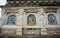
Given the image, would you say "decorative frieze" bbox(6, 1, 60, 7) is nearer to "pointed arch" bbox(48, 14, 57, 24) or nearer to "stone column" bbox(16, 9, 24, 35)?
"stone column" bbox(16, 9, 24, 35)

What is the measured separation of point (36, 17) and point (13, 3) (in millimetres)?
1843

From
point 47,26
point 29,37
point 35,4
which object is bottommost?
point 29,37

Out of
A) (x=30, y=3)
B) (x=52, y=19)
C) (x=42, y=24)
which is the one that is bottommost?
(x=42, y=24)

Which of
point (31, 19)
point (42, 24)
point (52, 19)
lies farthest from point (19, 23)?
point (52, 19)

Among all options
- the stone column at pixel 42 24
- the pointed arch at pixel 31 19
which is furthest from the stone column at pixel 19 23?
the stone column at pixel 42 24

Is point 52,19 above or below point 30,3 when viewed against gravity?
below

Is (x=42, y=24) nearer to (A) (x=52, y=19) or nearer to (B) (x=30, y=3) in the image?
(A) (x=52, y=19)

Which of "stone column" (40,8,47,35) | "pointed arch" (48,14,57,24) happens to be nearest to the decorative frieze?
"stone column" (40,8,47,35)

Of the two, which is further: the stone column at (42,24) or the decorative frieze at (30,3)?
the decorative frieze at (30,3)

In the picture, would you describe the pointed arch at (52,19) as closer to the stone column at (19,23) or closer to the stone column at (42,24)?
the stone column at (42,24)

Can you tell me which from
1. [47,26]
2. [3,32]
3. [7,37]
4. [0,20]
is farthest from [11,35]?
[47,26]

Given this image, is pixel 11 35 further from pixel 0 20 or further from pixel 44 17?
pixel 44 17

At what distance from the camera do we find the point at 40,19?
9.29 metres

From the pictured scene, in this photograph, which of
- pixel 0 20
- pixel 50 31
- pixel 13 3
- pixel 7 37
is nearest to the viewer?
pixel 7 37
